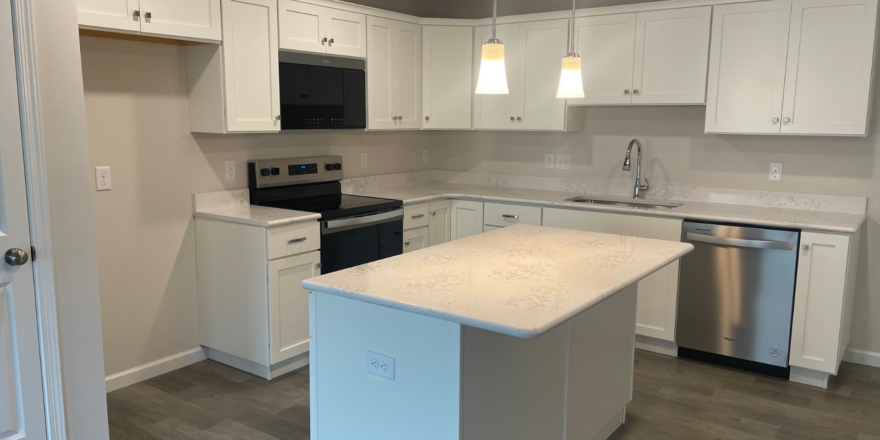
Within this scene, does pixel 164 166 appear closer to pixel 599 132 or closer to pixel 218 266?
pixel 218 266

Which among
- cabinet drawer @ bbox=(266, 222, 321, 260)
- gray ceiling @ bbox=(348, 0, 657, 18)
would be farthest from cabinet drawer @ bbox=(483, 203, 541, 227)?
gray ceiling @ bbox=(348, 0, 657, 18)

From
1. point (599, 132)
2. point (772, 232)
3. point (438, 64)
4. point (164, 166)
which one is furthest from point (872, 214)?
point (164, 166)

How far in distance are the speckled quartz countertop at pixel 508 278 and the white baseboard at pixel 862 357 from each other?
1942 mm

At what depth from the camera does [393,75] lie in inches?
179

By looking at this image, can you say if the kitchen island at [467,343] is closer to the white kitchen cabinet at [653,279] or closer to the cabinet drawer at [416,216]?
the white kitchen cabinet at [653,279]

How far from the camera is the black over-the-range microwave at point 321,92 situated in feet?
12.5

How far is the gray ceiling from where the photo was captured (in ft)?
15.3

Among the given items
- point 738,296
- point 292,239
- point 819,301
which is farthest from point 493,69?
point 819,301

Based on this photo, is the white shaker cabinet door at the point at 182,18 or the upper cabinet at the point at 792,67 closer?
the white shaker cabinet door at the point at 182,18

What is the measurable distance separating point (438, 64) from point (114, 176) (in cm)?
245

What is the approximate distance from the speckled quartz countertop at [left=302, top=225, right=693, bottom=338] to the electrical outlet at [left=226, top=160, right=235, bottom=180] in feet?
5.70

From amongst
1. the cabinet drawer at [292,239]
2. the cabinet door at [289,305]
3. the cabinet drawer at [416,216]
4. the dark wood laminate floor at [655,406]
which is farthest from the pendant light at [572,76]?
the cabinet drawer at [416,216]

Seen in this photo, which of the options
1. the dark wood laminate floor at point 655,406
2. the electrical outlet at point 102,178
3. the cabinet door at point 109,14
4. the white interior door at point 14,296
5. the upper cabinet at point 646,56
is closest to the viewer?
the white interior door at point 14,296

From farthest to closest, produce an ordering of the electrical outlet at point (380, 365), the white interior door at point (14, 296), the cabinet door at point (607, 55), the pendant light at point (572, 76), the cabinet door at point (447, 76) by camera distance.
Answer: the cabinet door at point (447, 76) < the cabinet door at point (607, 55) < the pendant light at point (572, 76) < the white interior door at point (14, 296) < the electrical outlet at point (380, 365)
